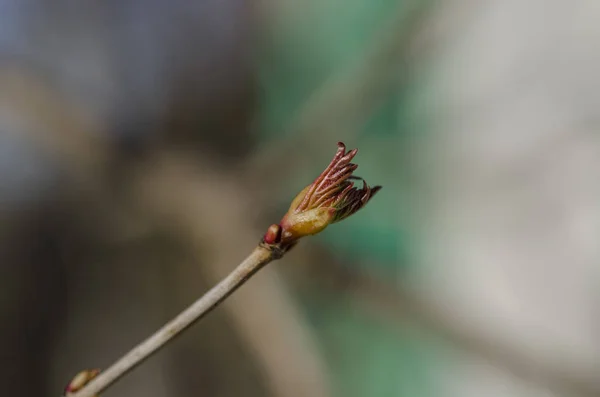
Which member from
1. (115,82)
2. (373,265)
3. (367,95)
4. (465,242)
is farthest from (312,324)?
(115,82)

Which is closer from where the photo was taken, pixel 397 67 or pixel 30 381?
pixel 30 381

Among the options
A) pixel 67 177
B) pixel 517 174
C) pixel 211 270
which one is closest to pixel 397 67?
pixel 517 174

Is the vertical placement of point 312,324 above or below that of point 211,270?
below

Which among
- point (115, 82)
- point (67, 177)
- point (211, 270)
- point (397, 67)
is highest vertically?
point (115, 82)

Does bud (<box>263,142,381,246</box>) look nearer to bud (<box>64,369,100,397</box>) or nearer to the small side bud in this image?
the small side bud

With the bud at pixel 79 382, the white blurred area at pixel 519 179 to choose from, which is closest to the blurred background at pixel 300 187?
the white blurred area at pixel 519 179

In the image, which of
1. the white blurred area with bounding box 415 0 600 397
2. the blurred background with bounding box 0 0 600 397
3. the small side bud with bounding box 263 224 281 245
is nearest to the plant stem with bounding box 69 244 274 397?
the small side bud with bounding box 263 224 281 245

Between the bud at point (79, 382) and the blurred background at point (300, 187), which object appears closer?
the bud at point (79, 382)

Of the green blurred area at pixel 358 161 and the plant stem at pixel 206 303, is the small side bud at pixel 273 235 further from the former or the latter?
the green blurred area at pixel 358 161

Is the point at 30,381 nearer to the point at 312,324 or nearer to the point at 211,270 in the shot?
the point at 211,270
